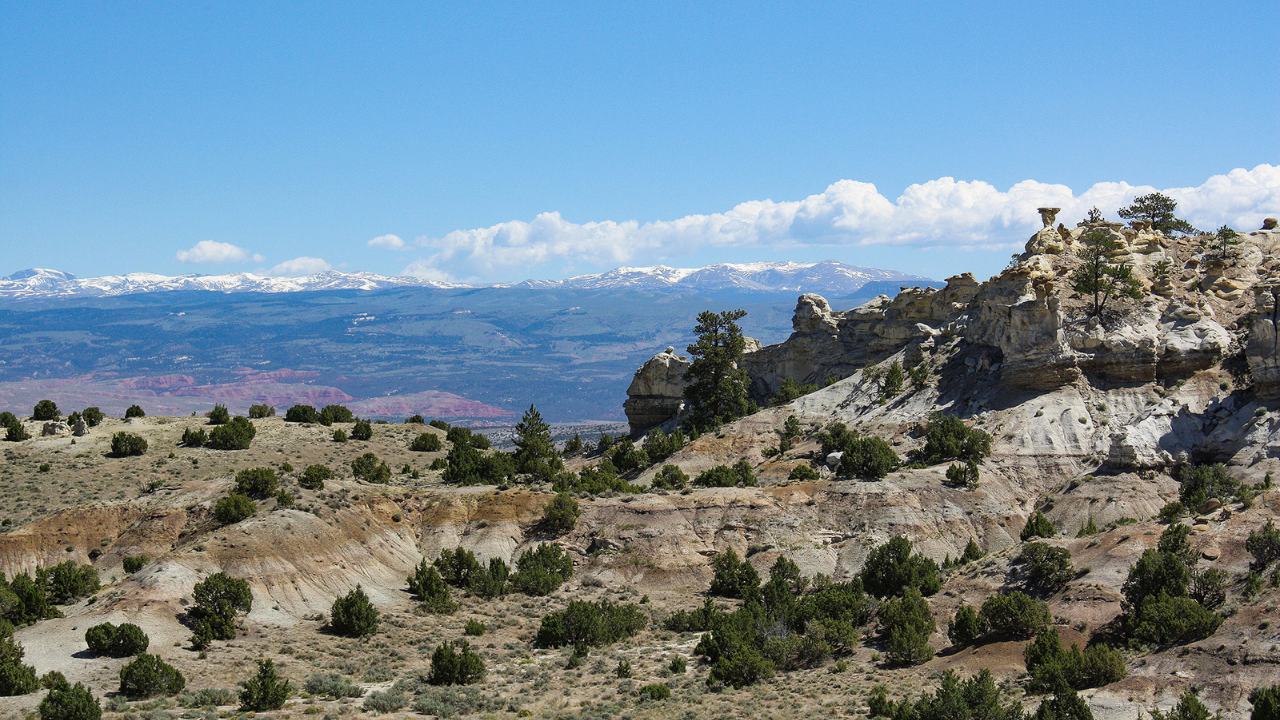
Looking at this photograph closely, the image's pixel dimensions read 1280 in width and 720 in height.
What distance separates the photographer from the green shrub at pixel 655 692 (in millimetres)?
35344

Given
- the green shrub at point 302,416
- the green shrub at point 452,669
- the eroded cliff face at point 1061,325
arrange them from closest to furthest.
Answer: the green shrub at point 452,669, the eroded cliff face at point 1061,325, the green shrub at point 302,416

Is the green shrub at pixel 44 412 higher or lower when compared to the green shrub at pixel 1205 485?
higher

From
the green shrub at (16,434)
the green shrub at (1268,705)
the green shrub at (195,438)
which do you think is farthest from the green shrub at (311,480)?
the green shrub at (1268,705)

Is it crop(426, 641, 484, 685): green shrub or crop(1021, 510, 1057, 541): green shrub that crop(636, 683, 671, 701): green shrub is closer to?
crop(426, 641, 484, 685): green shrub

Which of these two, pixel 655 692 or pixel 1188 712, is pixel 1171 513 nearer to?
pixel 1188 712

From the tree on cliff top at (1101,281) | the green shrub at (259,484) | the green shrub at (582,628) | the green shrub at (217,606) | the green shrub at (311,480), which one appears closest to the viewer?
the green shrub at (217,606)

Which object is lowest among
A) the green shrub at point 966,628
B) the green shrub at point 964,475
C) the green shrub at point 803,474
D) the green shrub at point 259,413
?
the green shrub at point 966,628

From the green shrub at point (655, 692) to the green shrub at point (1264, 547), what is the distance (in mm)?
23329

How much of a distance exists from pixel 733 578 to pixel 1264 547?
24656 millimetres

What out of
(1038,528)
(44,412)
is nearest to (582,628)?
(1038,528)

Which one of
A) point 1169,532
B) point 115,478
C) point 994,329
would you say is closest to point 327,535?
point 115,478

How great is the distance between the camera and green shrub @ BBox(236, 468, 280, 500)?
51781 millimetres

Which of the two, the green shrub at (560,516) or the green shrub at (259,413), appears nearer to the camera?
the green shrub at (560,516)

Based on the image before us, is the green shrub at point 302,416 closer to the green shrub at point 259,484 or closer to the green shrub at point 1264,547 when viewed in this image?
the green shrub at point 259,484
